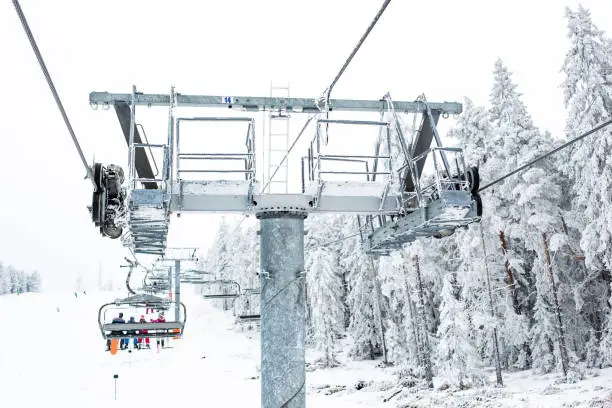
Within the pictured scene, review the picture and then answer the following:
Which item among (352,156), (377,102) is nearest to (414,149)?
(377,102)

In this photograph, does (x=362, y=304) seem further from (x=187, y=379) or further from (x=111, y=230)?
(x=111, y=230)

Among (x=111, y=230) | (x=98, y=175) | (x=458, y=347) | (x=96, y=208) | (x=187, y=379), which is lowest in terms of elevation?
(x=187, y=379)

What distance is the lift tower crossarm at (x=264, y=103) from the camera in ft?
24.2

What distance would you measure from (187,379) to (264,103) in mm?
42686

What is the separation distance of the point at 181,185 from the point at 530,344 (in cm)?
3167

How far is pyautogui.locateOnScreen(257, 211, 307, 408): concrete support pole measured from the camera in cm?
698

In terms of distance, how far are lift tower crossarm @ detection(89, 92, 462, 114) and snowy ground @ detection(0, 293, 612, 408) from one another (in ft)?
68.7

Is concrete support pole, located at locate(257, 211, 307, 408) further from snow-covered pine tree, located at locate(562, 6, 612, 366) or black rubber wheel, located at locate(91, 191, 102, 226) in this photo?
snow-covered pine tree, located at locate(562, 6, 612, 366)

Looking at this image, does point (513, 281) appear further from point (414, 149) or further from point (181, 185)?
point (181, 185)

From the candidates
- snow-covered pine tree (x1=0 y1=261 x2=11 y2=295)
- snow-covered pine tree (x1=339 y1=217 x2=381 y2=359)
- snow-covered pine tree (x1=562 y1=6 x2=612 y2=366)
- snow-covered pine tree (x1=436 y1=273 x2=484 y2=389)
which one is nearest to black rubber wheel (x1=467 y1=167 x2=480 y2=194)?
snow-covered pine tree (x1=562 y1=6 x2=612 y2=366)

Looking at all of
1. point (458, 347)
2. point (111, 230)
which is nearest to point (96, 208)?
point (111, 230)

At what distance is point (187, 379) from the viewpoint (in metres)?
45.3

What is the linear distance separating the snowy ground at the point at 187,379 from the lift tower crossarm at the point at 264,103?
825 inches

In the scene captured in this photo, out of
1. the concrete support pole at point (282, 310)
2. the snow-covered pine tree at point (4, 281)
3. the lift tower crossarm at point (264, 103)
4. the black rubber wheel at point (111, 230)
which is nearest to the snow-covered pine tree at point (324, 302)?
the lift tower crossarm at point (264, 103)
